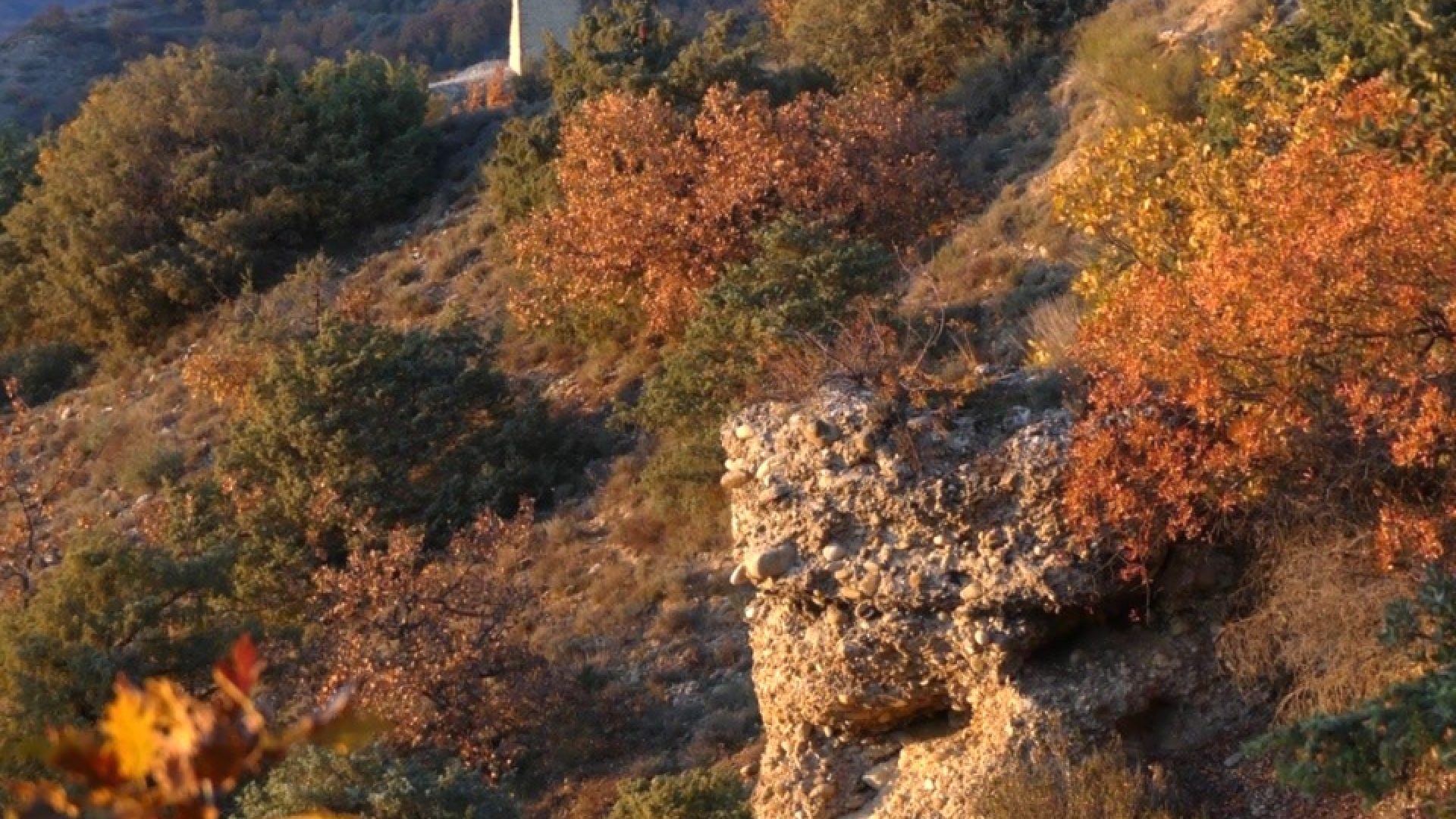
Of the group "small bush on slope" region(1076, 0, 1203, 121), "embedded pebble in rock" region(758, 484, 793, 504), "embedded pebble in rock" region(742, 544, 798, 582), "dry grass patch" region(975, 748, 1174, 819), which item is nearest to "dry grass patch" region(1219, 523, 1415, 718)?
"dry grass patch" region(975, 748, 1174, 819)

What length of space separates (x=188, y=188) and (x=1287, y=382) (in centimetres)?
2146

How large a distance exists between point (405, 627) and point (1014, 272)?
7631 millimetres

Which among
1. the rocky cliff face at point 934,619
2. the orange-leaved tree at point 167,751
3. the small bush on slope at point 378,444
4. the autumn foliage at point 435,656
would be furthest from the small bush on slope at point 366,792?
the small bush on slope at point 378,444

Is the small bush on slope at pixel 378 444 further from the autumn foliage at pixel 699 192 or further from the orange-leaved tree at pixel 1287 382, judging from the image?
the orange-leaved tree at pixel 1287 382

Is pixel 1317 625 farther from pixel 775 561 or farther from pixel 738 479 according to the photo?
pixel 738 479

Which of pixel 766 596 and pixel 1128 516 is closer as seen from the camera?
pixel 1128 516

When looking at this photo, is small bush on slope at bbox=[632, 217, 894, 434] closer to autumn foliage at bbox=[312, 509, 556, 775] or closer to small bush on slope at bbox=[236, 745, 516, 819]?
autumn foliage at bbox=[312, 509, 556, 775]

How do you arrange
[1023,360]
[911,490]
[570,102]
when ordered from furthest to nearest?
1. [570,102]
2. [1023,360]
3. [911,490]

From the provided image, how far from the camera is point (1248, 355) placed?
9.30 meters

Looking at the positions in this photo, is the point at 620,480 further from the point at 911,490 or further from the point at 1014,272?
the point at 911,490

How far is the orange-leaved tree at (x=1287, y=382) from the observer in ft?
30.0

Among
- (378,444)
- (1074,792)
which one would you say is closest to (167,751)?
(1074,792)

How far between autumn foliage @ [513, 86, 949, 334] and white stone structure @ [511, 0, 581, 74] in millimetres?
15252

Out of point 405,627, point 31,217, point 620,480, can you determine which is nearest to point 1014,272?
point 620,480
